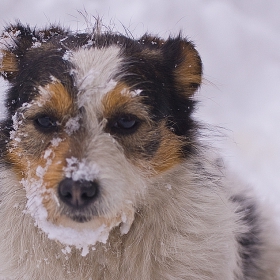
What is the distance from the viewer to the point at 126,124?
9.59 feet

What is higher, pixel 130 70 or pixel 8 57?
pixel 130 70

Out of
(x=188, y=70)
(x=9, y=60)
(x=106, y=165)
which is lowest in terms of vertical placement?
(x=106, y=165)

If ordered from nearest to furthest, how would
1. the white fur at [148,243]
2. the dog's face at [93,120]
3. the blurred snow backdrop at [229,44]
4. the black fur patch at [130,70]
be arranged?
the dog's face at [93,120] → the black fur patch at [130,70] → the white fur at [148,243] → the blurred snow backdrop at [229,44]

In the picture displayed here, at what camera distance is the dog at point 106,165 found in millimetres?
2762

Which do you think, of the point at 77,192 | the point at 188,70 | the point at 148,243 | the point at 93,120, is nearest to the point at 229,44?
the point at 188,70

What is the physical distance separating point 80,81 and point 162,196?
816 millimetres

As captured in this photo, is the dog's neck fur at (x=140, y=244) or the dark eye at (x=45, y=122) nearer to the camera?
the dark eye at (x=45, y=122)

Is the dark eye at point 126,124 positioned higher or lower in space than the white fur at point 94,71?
lower

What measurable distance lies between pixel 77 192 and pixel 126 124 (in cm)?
49

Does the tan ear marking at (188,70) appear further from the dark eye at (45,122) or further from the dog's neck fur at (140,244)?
the dark eye at (45,122)

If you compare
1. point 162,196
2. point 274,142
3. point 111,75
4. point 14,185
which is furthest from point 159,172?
point 274,142

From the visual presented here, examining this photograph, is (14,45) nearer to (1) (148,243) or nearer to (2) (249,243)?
(1) (148,243)

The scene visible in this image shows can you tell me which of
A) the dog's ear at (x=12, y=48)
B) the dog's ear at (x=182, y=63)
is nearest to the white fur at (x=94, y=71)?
the dog's ear at (x=182, y=63)

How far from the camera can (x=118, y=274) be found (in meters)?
3.16
